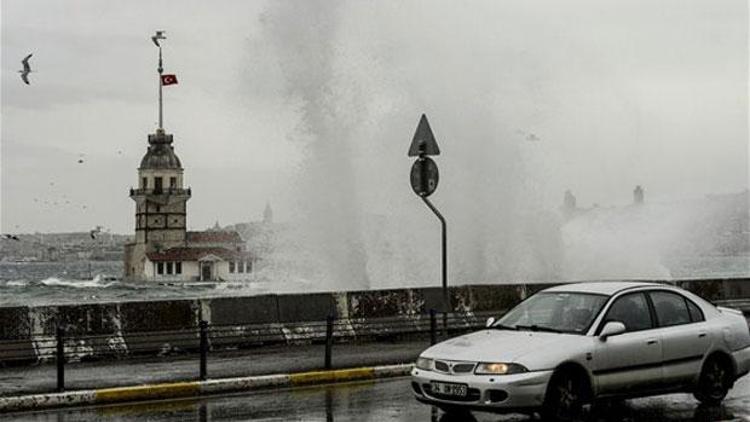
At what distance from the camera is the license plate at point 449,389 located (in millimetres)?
10992

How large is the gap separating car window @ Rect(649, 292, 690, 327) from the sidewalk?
507cm

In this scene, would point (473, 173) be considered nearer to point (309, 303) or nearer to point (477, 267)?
point (477, 267)

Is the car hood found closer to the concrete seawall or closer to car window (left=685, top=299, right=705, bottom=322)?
car window (left=685, top=299, right=705, bottom=322)

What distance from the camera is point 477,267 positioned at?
42.6 m

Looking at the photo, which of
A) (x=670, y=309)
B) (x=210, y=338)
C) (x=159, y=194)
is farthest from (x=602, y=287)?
(x=159, y=194)

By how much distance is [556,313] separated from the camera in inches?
477

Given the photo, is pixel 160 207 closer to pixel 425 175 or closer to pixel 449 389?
pixel 425 175

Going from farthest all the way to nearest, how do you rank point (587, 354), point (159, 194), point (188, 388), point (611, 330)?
point (159, 194) → point (188, 388) → point (611, 330) → point (587, 354)

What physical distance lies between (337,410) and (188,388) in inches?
94.9

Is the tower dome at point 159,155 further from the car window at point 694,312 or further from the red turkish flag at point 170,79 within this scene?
the car window at point 694,312

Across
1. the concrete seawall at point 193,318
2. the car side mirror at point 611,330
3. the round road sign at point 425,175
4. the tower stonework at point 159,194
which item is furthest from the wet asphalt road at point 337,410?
the tower stonework at point 159,194

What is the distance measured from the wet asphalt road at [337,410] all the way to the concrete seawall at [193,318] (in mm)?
4037

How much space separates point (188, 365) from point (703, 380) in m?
7.21

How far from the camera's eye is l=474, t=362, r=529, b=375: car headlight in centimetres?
1089
